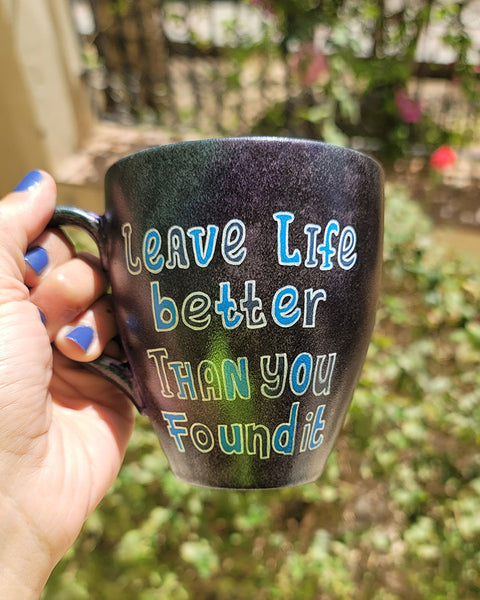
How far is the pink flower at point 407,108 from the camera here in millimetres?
3111

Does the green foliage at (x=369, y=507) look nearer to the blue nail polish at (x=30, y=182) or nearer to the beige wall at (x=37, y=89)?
the blue nail polish at (x=30, y=182)

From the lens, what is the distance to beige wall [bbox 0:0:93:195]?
237 centimetres

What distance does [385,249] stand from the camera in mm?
1749

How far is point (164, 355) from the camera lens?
2.26 ft

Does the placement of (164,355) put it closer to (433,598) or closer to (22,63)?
(433,598)

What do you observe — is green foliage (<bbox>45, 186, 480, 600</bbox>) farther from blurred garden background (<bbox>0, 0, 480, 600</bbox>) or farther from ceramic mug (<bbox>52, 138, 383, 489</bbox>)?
ceramic mug (<bbox>52, 138, 383, 489</bbox>)

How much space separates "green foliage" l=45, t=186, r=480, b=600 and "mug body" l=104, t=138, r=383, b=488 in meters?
0.78

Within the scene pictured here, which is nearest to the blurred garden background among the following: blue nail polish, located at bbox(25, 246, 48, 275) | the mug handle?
the mug handle

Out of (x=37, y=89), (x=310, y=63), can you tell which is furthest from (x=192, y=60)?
(x=37, y=89)

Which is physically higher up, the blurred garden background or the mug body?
the mug body

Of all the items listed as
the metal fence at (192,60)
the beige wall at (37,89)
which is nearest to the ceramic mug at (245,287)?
the beige wall at (37,89)

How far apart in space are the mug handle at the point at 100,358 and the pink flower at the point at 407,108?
281cm

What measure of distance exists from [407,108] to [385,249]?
1.77 metres

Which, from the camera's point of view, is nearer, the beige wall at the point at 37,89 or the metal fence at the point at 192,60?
the beige wall at the point at 37,89
